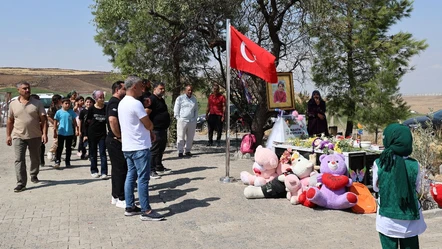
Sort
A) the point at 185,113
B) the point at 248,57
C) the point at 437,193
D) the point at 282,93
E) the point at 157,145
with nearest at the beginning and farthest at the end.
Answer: the point at 437,193 < the point at 248,57 < the point at 157,145 < the point at 282,93 < the point at 185,113

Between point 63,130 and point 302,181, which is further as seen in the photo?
point 63,130

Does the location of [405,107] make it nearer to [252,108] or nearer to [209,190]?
Result: [252,108]

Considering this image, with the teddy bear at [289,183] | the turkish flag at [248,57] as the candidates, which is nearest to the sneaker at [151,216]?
the teddy bear at [289,183]

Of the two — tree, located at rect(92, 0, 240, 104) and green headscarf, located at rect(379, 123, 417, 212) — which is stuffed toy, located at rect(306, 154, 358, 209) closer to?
green headscarf, located at rect(379, 123, 417, 212)

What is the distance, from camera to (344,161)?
272 inches

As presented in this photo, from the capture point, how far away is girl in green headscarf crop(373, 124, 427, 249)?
3.83 meters

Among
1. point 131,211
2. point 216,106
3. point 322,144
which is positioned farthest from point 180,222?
point 216,106

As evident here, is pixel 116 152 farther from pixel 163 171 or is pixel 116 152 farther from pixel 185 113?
pixel 185 113

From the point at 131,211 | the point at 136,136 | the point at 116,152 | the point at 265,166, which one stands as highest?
the point at 136,136

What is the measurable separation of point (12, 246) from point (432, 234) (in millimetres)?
5081

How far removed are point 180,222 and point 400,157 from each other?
3213 mm

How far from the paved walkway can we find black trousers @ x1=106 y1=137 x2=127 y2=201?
0.97 ft

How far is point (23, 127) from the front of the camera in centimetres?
799

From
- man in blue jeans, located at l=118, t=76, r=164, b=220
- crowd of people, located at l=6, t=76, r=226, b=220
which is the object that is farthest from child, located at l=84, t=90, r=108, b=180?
man in blue jeans, located at l=118, t=76, r=164, b=220
